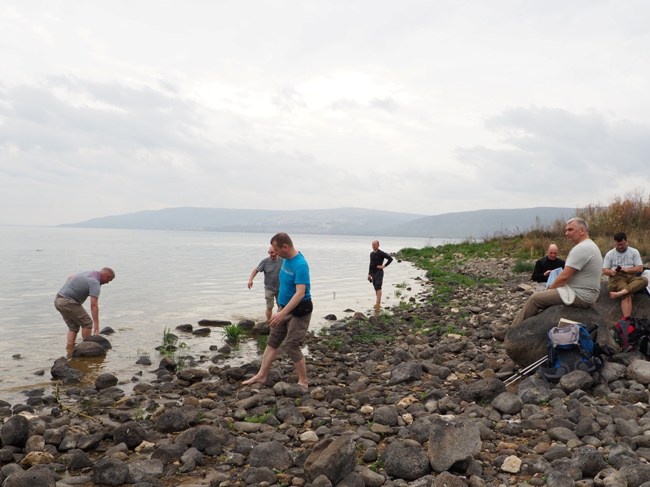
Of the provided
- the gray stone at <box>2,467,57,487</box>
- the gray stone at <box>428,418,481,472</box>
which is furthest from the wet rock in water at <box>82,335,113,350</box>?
the gray stone at <box>428,418,481,472</box>

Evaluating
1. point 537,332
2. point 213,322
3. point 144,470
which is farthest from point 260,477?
point 213,322

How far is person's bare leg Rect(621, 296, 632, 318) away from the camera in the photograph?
9.54 metres

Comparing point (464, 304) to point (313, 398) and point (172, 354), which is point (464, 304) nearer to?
point (172, 354)

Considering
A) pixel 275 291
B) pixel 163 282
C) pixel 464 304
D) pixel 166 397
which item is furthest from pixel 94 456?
pixel 163 282

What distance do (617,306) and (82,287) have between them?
1088cm

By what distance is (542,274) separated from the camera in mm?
13195

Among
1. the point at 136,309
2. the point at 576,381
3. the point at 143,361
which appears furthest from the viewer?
the point at 136,309

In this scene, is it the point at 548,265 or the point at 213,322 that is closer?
the point at 548,265

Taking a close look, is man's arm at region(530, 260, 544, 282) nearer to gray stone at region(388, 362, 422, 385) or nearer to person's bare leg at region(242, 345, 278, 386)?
gray stone at region(388, 362, 422, 385)

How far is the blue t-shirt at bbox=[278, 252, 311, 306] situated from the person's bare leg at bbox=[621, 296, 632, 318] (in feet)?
18.9

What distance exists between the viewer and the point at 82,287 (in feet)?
38.7

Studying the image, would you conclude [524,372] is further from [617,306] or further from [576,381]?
[617,306]

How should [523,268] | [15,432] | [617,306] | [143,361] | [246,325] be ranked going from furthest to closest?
[523,268] → [246,325] → [143,361] → [617,306] → [15,432]

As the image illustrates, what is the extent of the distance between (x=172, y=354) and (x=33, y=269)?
29.6m
